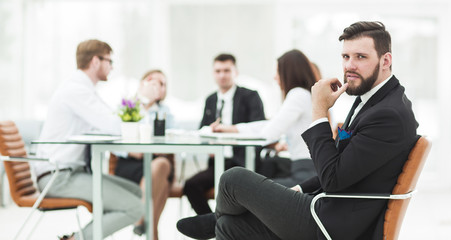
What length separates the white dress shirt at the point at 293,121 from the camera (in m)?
3.03

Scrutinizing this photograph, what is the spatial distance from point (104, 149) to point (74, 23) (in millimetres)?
4388

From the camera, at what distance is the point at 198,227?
2.25 metres

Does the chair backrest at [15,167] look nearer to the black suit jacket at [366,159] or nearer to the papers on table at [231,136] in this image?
the papers on table at [231,136]

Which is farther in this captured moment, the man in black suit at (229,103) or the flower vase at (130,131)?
the man in black suit at (229,103)

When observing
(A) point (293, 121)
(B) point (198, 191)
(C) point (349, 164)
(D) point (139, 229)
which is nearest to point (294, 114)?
(A) point (293, 121)

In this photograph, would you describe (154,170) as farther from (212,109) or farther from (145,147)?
(145,147)

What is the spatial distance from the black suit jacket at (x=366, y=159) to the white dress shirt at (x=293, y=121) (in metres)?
1.05

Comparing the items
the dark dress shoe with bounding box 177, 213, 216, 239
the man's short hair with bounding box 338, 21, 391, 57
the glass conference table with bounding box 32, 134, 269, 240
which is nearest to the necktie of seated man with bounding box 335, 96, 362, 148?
the man's short hair with bounding box 338, 21, 391, 57

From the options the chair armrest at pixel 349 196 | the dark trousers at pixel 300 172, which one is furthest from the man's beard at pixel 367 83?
the dark trousers at pixel 300 172

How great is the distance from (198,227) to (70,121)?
128 centimetres

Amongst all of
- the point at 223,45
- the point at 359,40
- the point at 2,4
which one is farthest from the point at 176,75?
the point at 359,40

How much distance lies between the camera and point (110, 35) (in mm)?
6680

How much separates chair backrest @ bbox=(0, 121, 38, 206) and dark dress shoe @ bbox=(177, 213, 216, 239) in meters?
1.22

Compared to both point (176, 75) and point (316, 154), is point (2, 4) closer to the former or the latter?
point (176, 75)
